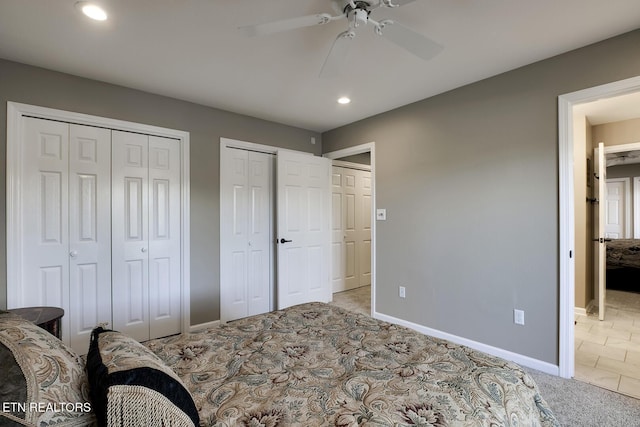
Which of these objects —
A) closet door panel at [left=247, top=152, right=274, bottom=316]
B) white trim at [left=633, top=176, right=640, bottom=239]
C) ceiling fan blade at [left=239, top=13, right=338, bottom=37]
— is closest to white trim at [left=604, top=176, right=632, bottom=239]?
white trim at [left=633, top=176, right=640, bottom=239]

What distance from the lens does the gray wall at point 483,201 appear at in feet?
7.82

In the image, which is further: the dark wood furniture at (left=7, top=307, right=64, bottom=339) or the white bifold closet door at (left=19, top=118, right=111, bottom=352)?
the white bifold closet door at (left=19, top=118, right=111, bottom=352)

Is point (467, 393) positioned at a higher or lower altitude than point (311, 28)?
lower

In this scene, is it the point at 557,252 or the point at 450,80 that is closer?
the point at 557,252

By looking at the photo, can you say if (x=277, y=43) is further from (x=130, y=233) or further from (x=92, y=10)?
(x=130, y=233)

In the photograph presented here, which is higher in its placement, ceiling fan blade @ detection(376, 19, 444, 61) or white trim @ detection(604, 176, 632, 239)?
ceiling fan blade @ detection(376, 19, 444, 61)

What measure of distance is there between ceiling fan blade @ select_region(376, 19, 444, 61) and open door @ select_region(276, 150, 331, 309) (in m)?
2.30

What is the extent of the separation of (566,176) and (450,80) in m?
1.21

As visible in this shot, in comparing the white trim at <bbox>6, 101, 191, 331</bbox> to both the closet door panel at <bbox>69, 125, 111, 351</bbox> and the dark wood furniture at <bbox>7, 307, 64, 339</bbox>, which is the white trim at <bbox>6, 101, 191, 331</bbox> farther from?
the dark wood furniture at <bbox>7, 307, 64, 339</bbox>

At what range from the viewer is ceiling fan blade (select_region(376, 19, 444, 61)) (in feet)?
5.28

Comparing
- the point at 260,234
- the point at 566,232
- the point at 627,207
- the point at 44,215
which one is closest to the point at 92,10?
the point at 44,215

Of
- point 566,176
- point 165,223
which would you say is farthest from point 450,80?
point 165,223

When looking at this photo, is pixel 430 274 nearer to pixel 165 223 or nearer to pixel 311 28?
pixel 311 28

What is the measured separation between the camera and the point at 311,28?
1.99 meters
